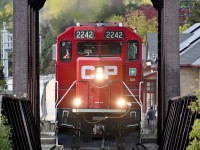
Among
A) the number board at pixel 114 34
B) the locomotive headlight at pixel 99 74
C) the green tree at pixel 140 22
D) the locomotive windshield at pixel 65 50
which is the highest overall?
the green tree at pixel 140 22

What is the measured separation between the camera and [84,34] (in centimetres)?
2156

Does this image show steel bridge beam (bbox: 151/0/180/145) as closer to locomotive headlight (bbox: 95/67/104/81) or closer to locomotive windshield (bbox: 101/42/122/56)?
locomotive windshield (bbox: 101/42/122/56)

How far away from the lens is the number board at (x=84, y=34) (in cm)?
2139

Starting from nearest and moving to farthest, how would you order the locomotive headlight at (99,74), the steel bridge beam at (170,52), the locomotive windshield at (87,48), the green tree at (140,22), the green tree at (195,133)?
the green tree at (195,133) < the locomotive headlight at (99,74) < the locomotive windshield at (87,48) < the steel bridge beam at (170,52) < the green tree at (140,22)

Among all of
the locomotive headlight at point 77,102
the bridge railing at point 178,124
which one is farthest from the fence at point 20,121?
the bridge railing at point 178,124

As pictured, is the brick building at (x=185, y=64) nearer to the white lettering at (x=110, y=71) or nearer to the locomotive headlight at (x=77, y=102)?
the white lettering at (x=110, y=71)

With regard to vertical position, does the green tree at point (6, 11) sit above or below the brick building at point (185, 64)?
above

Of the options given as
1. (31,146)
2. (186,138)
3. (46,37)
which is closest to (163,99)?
(31,146)

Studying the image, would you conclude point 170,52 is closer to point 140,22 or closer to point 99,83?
point 99,83

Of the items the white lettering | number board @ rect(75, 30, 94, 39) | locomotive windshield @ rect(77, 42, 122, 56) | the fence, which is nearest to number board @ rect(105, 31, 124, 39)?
locomotive windshield @ rect(77, 42, 122, 56)

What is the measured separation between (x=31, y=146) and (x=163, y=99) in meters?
5.67

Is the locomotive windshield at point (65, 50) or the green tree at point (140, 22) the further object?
the green tree at point (140, 22)

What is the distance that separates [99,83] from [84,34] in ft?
4.88

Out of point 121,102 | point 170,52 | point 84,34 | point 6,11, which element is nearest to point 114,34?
point 84,34
